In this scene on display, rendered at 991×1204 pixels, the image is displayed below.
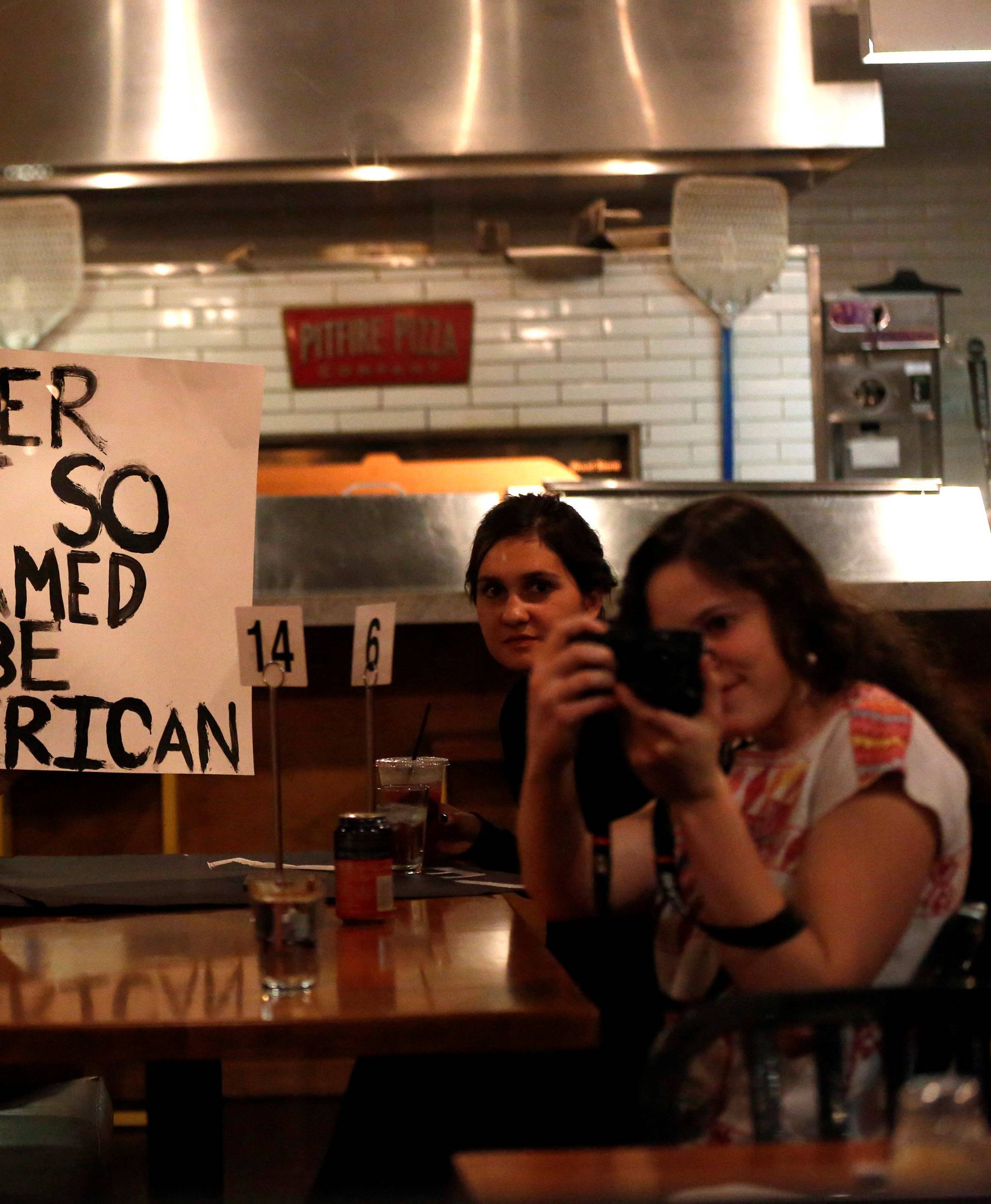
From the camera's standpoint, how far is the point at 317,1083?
2.98 meters

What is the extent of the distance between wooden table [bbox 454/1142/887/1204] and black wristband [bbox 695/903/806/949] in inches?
8.7

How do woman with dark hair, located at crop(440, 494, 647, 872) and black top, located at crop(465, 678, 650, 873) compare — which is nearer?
black top, located at crop(465, 678, 650, 873)

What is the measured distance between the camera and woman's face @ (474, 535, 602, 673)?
7.37 feet

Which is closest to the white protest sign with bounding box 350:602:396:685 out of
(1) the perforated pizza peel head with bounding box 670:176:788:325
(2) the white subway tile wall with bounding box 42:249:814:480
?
(1) the perforated pizza peel head with bounding box 670:176:788:325

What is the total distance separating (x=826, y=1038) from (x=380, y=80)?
14.8 ft

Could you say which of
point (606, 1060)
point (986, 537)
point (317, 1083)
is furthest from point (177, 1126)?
point (986, 537)

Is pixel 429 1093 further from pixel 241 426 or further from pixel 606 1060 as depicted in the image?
pixel 241 426

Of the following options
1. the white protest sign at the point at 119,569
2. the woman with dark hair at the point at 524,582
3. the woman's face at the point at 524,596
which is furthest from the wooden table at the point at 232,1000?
the woman's face at the point at 524,596

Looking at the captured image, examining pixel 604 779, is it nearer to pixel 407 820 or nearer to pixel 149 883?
pixel 407 820

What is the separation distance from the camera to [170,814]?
9.09 ft

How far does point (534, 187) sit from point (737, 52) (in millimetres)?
870

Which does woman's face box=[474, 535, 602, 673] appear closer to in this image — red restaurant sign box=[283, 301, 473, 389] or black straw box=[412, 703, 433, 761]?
black straw box=[412, 703, 433, 761]

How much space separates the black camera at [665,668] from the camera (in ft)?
3.83

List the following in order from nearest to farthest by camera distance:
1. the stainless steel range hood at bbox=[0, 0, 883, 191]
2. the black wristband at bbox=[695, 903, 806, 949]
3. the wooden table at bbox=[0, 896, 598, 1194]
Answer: the black wristband at bbox=[695, 903, 806, 949] → the wooden table at bbox=[0, 896, 598, 1194] → the stainless steel range hood at bbox=[0, 0, 883, 191]
